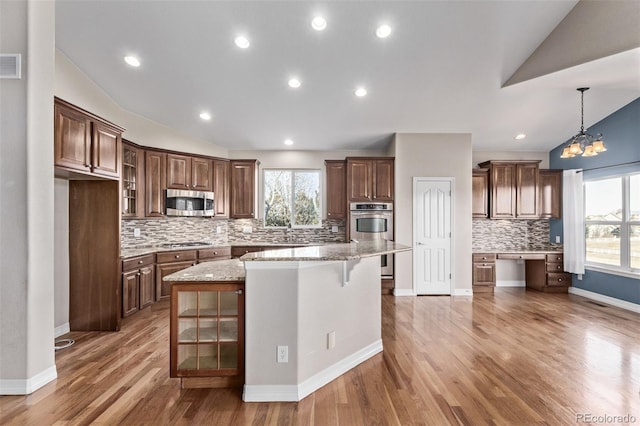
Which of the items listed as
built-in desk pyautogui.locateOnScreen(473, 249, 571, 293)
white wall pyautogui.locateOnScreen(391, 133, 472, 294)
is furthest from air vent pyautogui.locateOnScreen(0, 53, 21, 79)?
built-in desk pyautogui.locateOnScreen(473, 249, 571, 293)

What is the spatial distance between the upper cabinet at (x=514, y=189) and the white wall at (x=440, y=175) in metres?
0.86

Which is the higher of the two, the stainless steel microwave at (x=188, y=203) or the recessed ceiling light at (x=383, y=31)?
the recessed ceiling light at (x=383, y=31)

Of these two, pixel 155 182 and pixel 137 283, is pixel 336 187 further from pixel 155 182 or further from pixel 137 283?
pixel 137 283

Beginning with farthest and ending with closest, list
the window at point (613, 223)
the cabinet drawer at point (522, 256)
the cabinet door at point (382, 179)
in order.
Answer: the cabinet drawer at point (522, 256), the cabinet door at point (382, 179), the window at point (613, 223)

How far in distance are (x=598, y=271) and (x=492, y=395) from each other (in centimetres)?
451

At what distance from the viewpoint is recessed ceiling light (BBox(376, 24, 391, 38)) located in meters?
3.23

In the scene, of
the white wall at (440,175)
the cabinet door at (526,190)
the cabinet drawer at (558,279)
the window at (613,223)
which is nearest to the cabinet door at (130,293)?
the white wall at (440,175)

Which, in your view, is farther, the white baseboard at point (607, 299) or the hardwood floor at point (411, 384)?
the white baseboard at point (607, 299)

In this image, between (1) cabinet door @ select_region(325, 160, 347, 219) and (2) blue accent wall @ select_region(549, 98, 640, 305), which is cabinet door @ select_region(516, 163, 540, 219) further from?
(1) cabinet door @ select_region(325, 160, 347, 219)

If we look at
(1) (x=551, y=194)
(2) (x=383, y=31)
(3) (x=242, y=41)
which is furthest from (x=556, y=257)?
(3) (x=242, y=41)

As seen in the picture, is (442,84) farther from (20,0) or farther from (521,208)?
(20,0)

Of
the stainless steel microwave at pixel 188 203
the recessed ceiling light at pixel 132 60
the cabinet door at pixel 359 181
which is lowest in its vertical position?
the stainless steel microwave at pixel 188 203

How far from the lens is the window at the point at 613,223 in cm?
487

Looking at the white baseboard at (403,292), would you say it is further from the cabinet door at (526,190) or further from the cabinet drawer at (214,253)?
the cabinet drawer at (214,253)
